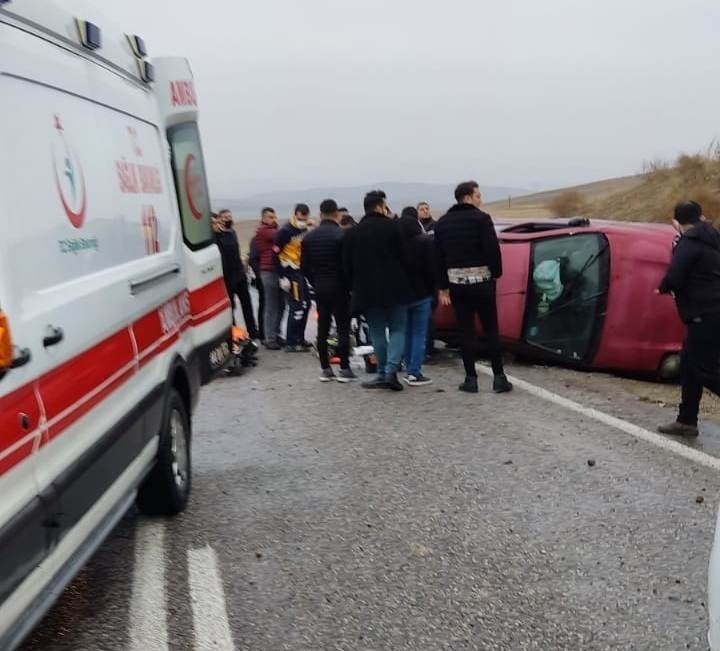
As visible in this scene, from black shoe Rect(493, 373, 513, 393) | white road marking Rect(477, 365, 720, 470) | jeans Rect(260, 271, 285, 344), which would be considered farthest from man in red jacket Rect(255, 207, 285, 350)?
black shoe Rect(493, 373, 513, 393)

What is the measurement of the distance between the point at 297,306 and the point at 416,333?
298 cm

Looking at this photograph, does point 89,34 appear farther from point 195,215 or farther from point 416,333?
point 416,333

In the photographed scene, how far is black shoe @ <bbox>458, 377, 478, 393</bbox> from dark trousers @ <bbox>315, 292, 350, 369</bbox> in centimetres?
146

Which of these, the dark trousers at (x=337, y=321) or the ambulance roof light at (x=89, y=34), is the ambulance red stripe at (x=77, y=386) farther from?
the dark trousers at (x=337, y=321)

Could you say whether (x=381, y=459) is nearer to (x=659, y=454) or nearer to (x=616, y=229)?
(x=659, y=454)

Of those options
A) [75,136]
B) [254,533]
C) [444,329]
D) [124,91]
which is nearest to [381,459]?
[254,533]

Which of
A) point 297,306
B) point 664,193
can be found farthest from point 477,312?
point 664,193

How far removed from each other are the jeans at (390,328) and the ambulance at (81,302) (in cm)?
329

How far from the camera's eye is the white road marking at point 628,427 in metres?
6.24

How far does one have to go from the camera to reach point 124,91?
4738 millimetres

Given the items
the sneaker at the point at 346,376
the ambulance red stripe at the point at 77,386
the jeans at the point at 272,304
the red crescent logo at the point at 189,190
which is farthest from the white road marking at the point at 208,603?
the jeans at the point at 272,304

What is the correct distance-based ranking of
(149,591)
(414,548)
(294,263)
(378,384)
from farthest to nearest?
(294,263) → (378,384) → (414,548) → (149,591)

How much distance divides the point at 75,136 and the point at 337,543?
241 cm

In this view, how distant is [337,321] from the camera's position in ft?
32.0
